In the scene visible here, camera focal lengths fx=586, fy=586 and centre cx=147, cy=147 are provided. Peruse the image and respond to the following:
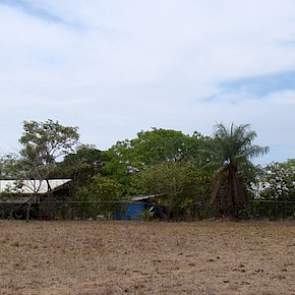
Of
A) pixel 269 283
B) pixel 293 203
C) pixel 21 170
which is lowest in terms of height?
pixel 269 283

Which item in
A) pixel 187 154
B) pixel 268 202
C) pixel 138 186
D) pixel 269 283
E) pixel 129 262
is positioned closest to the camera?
pixel 269 283

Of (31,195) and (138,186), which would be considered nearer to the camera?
(31,195)

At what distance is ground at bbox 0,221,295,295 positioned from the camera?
27.9ft

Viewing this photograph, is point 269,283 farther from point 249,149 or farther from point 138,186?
point 138,186

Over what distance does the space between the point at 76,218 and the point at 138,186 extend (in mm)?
4551

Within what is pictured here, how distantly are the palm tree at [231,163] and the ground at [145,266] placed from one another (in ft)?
44.9

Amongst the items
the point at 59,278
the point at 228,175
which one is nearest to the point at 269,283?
the point at 59,278

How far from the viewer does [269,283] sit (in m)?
8.78

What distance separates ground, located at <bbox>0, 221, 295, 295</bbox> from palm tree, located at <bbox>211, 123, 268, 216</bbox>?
44.9 feet

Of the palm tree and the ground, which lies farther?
the palm tree

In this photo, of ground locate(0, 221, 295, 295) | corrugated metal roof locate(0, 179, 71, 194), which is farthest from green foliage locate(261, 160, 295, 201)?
ground locate(0, 221, 295, 295)

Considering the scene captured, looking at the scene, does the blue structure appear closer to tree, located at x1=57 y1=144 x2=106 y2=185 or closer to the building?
the building

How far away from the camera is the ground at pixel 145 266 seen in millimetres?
8516

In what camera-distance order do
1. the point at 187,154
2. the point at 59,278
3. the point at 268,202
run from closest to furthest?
the point at 59,278, the point at 268,202, the point at 187,154
